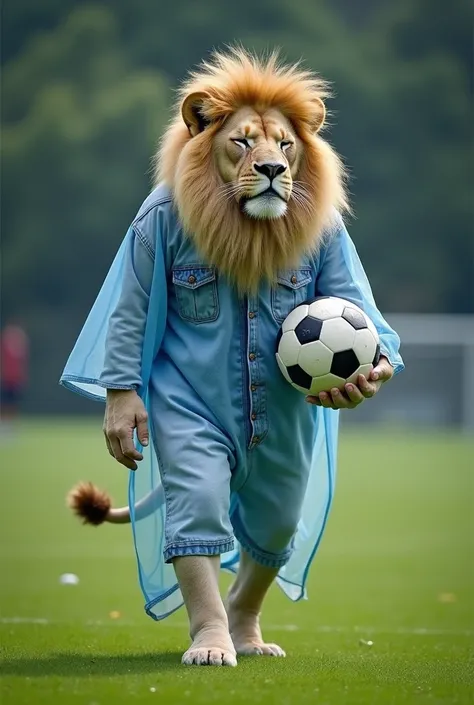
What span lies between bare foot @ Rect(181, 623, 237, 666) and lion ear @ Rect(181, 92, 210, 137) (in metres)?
1.93

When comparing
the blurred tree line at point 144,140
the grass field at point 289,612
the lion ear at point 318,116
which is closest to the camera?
the grass field at point 289,612

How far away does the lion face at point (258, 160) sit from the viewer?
5.47 m

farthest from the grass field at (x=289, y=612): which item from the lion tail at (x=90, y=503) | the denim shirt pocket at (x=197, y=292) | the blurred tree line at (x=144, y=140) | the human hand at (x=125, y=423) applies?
the blurred tree line at (x=144, y=140)

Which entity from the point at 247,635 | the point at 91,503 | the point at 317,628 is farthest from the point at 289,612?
the point at 91,503

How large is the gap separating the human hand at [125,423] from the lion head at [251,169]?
2.01 ft

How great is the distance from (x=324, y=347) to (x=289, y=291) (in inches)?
14.0

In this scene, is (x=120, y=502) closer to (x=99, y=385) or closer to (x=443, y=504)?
(x=443, y=504)

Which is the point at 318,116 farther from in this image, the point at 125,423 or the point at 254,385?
the point at 125,423

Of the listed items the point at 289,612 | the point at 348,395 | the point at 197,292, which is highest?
the point at 197,292

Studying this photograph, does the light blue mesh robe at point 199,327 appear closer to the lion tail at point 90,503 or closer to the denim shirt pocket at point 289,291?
the denim shirt pocket at point 289,291

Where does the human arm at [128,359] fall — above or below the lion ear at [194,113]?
below

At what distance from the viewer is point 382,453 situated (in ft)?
66.5

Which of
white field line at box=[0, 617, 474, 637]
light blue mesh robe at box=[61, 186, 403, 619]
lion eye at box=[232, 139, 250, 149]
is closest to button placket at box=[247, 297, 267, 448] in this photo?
light blue mesh robe at box=[61, 186, 403, 619]

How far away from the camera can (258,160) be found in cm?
549
